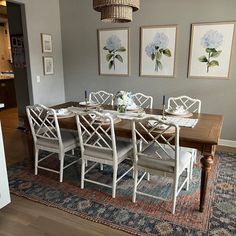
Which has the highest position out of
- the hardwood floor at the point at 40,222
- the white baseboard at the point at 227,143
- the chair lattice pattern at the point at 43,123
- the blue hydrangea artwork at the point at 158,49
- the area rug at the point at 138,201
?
the blue hydrangea artwork at the point at 158,49

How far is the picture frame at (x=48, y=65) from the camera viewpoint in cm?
459

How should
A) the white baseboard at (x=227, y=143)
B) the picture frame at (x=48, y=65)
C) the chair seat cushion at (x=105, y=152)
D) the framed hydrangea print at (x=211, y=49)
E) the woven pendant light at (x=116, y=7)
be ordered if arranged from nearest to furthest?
1. the woven pendant light at (x=116, y=7)
2. the chair seat cushion at (x=105, y=152)
3. the framed hydrangea print at (x=211, y=49)
4. the white baseboard at (x=227, y=143)
5. the picture frame at (x=48, y=65)

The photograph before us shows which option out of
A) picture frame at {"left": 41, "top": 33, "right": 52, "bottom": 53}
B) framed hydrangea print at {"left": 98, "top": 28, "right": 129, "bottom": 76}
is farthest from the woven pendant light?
picture frame at {"left": 41, "top": 33, "right": 52, "bottom": 53}

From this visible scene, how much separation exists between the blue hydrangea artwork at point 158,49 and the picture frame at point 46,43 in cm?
196

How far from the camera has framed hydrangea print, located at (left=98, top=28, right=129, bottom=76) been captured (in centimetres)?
439

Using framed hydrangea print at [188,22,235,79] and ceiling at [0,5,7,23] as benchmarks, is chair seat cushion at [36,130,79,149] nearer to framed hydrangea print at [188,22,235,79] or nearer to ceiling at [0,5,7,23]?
framed hydrangea print at [188,22,235,79]

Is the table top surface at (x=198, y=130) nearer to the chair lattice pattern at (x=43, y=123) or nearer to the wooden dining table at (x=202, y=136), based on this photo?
the wooden dining table at (x=202, y=136)

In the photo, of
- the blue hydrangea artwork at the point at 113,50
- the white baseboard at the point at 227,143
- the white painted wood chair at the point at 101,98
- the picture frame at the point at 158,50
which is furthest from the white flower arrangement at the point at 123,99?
the white baseboard at the point at 227,143

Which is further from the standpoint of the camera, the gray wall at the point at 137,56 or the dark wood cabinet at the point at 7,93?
the dark wood cabinet at the point at 7,93

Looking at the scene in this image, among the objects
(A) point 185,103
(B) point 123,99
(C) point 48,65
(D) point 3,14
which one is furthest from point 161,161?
(D) point 3,14

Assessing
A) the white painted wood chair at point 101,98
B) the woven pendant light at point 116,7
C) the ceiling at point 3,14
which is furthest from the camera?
the ceiling at point 3,14

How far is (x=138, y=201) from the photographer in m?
2.50

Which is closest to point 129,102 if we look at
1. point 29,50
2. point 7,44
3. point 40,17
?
point 29,50

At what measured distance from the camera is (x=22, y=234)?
2.06 meters
